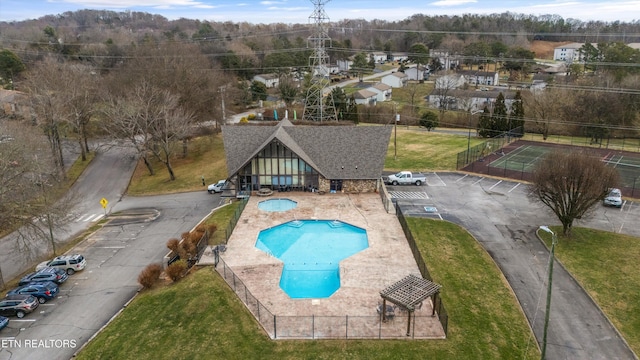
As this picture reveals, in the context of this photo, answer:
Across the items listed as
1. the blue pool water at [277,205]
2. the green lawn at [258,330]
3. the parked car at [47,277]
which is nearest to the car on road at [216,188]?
the blue pool water at [277,205]

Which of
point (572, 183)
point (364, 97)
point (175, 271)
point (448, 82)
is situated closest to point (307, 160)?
point (175, 271)

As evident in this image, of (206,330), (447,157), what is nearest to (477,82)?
(447,157)

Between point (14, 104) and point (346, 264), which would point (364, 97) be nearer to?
point (14, 104)

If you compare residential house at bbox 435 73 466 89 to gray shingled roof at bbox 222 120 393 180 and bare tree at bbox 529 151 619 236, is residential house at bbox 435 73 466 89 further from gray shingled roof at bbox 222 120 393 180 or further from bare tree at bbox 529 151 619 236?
bare tree at bbox 529 151 619 236

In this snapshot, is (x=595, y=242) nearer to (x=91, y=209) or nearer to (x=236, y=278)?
(x=236, y=278)

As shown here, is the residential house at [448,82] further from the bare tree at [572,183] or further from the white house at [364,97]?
the bare tree at [572,183]
